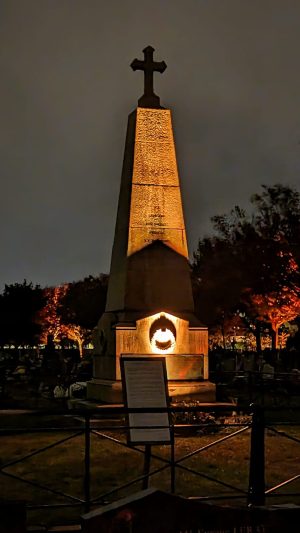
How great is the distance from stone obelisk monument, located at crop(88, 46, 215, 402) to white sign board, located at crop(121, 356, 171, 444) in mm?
7114

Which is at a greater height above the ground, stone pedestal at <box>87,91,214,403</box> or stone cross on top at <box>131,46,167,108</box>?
stone cross on top at <box>131,46,167,108</box>

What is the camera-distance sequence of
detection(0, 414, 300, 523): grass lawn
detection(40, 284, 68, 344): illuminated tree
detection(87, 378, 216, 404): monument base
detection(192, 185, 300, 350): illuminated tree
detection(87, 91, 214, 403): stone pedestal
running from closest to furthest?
detection(0, 414, 300, 523): grass lawn
detection(87, 378, 216, 404): monument base
detection(87, 91, 214, 403): stone pedestal
detection(192, 185, 300, 350): illuminated tree
detection(40, 284, 68, 344): illuminated tree

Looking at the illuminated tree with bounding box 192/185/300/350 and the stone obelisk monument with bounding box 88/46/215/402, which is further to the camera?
the illuminated tree with bounding box 192/185/300/350

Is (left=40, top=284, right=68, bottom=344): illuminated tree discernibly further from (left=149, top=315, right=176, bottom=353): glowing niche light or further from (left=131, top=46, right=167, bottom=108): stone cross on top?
(left=149, top=315, right=176, bottom=353): glowing niche light

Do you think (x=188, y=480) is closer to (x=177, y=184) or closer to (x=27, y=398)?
(x=177, y=184)

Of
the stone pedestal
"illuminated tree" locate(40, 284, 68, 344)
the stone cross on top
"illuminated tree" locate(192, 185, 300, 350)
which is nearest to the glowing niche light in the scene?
the stone pedestal

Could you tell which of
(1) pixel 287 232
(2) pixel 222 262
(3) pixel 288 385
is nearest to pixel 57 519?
(3) pixel 288 385

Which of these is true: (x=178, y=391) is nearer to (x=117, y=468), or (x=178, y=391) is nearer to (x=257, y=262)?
(x=117, y=468)

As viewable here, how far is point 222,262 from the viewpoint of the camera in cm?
4541

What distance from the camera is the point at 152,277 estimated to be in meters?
16.3

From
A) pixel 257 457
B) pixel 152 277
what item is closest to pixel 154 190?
pixel 152 277

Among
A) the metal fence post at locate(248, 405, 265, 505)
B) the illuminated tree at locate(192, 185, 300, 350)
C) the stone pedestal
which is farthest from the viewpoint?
the illuminated tree at locate(192, 185, 300, 350)

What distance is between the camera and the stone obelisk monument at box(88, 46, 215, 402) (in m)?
15.9

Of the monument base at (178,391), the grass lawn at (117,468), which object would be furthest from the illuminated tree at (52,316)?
the grass lawn at (117,468)
